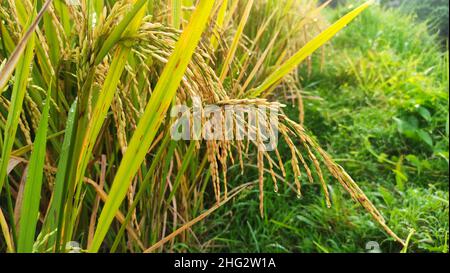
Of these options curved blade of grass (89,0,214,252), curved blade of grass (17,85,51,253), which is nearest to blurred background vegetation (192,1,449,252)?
curved blade of grass (89,0,214,252)

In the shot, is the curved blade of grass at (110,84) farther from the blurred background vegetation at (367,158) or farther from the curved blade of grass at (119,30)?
the blurred background vegetation at (367,158)

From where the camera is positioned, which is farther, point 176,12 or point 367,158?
point 367,158

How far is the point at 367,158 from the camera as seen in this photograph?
7.45 feet

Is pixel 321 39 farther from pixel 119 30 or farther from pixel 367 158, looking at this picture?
pixel 367 158

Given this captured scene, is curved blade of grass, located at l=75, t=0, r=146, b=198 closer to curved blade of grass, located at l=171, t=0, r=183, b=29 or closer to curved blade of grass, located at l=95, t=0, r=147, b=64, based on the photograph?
curved blade of grass, located at l=95, t=0, r=147, b=64

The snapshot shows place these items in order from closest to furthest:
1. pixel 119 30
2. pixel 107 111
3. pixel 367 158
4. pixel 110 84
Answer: pixel 119 30
pixel 110 84
pixel 107 111
pixel 367 158

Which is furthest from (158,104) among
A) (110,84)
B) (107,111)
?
(107,111)

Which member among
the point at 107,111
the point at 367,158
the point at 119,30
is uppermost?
the point at 119,30

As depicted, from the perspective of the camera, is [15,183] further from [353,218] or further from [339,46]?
[339,46]

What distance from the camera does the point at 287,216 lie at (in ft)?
5.84

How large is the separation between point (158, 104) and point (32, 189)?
0.24 m

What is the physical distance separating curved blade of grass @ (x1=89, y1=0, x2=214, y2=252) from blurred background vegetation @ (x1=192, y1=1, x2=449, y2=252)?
61 centimetres
